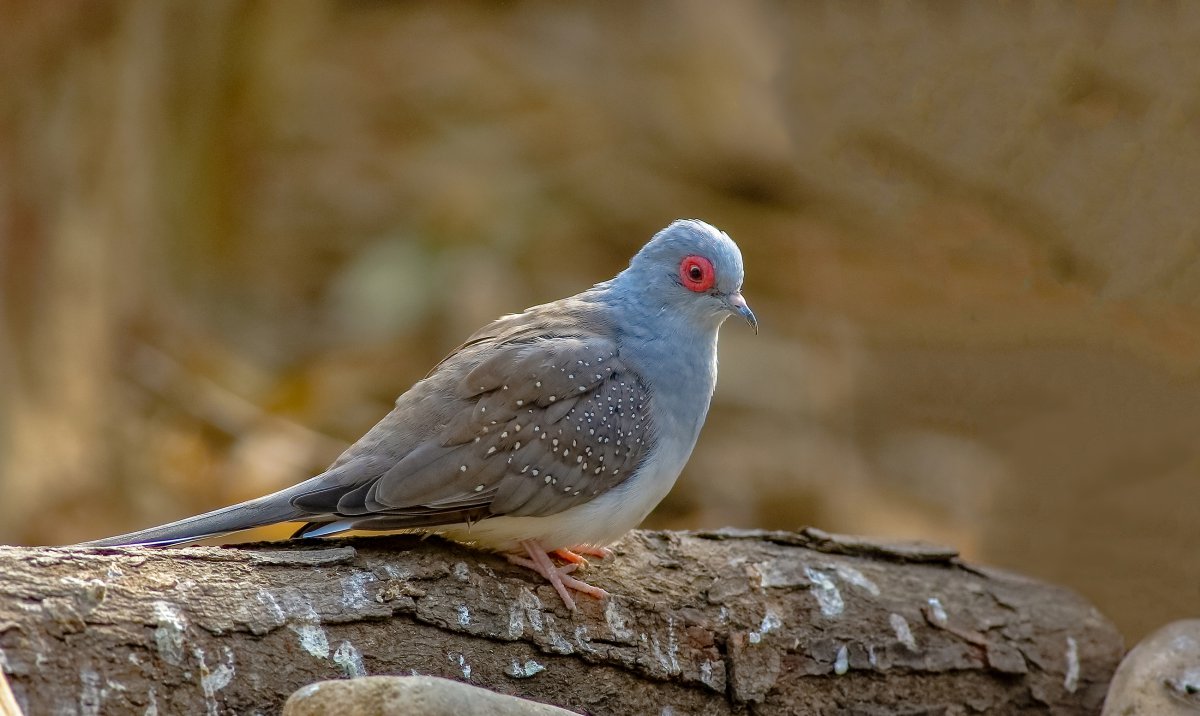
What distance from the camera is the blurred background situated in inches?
293

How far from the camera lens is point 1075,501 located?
702 cm

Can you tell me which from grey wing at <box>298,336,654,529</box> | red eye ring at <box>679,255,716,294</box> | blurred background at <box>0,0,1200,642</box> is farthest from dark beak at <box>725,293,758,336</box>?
blurred background at <box>0,0,1200,642</box>

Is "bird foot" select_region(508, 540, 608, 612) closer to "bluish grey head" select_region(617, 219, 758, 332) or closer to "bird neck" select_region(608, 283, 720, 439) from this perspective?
"bird neck" select_region(608, 283, 720, 439)

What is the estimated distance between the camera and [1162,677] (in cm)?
520

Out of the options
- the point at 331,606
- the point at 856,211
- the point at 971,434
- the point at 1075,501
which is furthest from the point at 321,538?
the point at 856,211

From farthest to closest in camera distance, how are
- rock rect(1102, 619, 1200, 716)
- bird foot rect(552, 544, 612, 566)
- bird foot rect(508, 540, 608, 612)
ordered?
bird foot rect(552, 544, 612, 566)
rock rect(1102, 619, 1200, 716)
bird foot rect(508, 540, 608, 612)

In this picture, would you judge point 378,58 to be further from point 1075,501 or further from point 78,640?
point 78,640

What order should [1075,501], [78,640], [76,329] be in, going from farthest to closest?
[76,329], [1075,501], [78,640]

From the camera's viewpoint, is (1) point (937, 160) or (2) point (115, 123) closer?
(2) point (115, 123)

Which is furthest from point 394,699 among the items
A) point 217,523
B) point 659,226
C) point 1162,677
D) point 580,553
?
point 659,226

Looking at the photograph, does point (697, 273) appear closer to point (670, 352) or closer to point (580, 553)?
point (670, 352)

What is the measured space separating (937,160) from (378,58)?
6630 millimetres

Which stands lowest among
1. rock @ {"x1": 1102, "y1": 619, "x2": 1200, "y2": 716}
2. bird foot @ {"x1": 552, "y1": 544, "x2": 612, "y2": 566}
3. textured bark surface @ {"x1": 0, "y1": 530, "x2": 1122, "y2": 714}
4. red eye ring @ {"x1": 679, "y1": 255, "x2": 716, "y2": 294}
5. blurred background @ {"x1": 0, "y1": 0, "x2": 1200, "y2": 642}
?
rock @ {"x1": 1102, "y1": 619, "x2": 1200, "y2": 716}

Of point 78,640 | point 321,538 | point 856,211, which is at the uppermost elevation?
point 856,211
